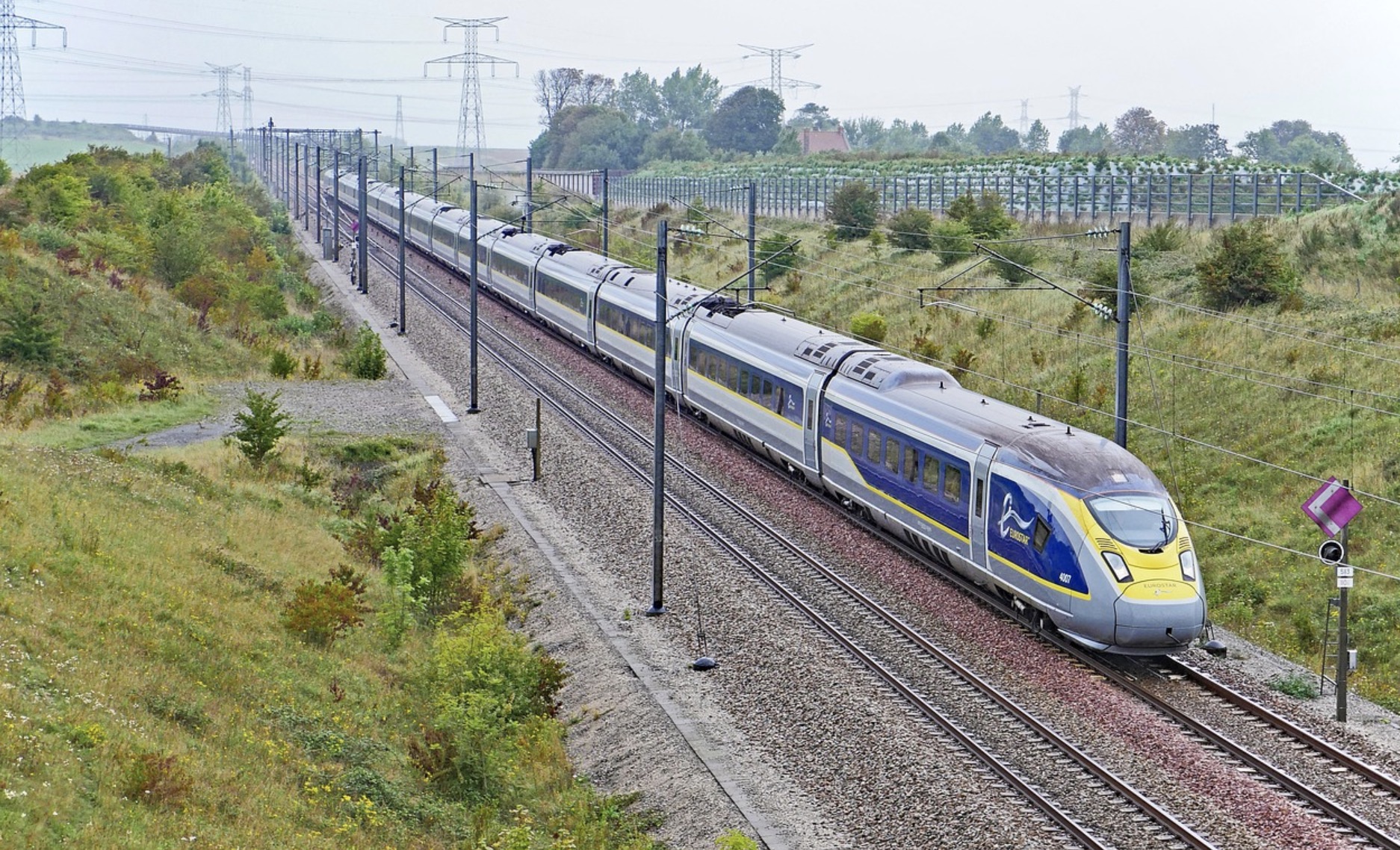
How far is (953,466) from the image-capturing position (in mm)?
23203

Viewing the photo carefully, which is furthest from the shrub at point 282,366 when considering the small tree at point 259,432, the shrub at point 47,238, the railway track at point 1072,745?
the railway track at point 1072,745

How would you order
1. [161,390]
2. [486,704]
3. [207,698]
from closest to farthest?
[207,698]
[486,704]
[161,390]

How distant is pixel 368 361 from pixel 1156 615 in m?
33.2

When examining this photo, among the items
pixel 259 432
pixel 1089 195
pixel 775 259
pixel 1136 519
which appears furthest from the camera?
pixel 775 259

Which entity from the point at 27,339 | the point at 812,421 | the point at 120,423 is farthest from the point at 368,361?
the point at 812,421

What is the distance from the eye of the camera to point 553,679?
21.1 meters

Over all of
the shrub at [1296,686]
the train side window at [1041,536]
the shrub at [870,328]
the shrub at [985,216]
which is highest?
the shrub at [985,216]

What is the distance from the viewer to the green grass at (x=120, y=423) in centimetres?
3484

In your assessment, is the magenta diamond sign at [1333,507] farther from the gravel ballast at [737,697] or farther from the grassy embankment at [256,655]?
the grassy embankment at [256,655]

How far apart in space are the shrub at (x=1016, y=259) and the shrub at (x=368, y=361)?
21257 millimetres

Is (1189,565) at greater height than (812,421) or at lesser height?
lesser

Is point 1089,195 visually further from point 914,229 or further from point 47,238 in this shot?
point 47,238

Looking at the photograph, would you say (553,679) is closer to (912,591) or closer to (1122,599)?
(912,591)

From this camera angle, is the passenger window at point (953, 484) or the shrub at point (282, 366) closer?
the passenger window at point (953, 484)
